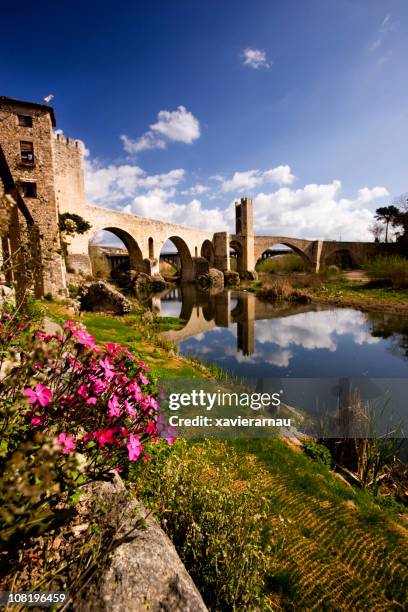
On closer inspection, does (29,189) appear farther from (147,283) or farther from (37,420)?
(37,420)

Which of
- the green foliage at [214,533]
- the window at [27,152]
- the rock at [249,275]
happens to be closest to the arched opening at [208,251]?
the rock at [249,275]

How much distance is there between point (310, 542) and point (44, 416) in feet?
8.42

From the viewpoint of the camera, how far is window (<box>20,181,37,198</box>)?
14.6 metres

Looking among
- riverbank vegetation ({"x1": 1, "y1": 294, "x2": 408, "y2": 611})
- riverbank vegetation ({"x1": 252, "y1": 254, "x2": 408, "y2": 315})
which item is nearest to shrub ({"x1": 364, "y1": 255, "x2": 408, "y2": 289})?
riverbank vegetation ({"x1": 252, "y1": 254, "x2": 408, "y2": 315})

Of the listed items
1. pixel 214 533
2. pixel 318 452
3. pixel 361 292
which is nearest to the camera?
pixel 214 533

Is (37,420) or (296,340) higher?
(37,420)

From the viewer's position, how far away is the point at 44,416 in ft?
4.48

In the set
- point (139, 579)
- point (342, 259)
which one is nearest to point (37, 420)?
point (139, 579)

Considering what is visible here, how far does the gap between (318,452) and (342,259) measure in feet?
202

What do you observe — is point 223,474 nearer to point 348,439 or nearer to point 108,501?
point 108,501

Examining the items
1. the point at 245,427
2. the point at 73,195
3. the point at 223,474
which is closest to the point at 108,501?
the point at 223,474

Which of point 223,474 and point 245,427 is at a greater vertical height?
point 223,474

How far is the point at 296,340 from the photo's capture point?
12836 millimetres

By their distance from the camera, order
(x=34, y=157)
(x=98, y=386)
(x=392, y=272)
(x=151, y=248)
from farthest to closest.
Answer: (x=151, y=248), (x=392, y=272), (x=34, y=157), (x=98, y=386)
